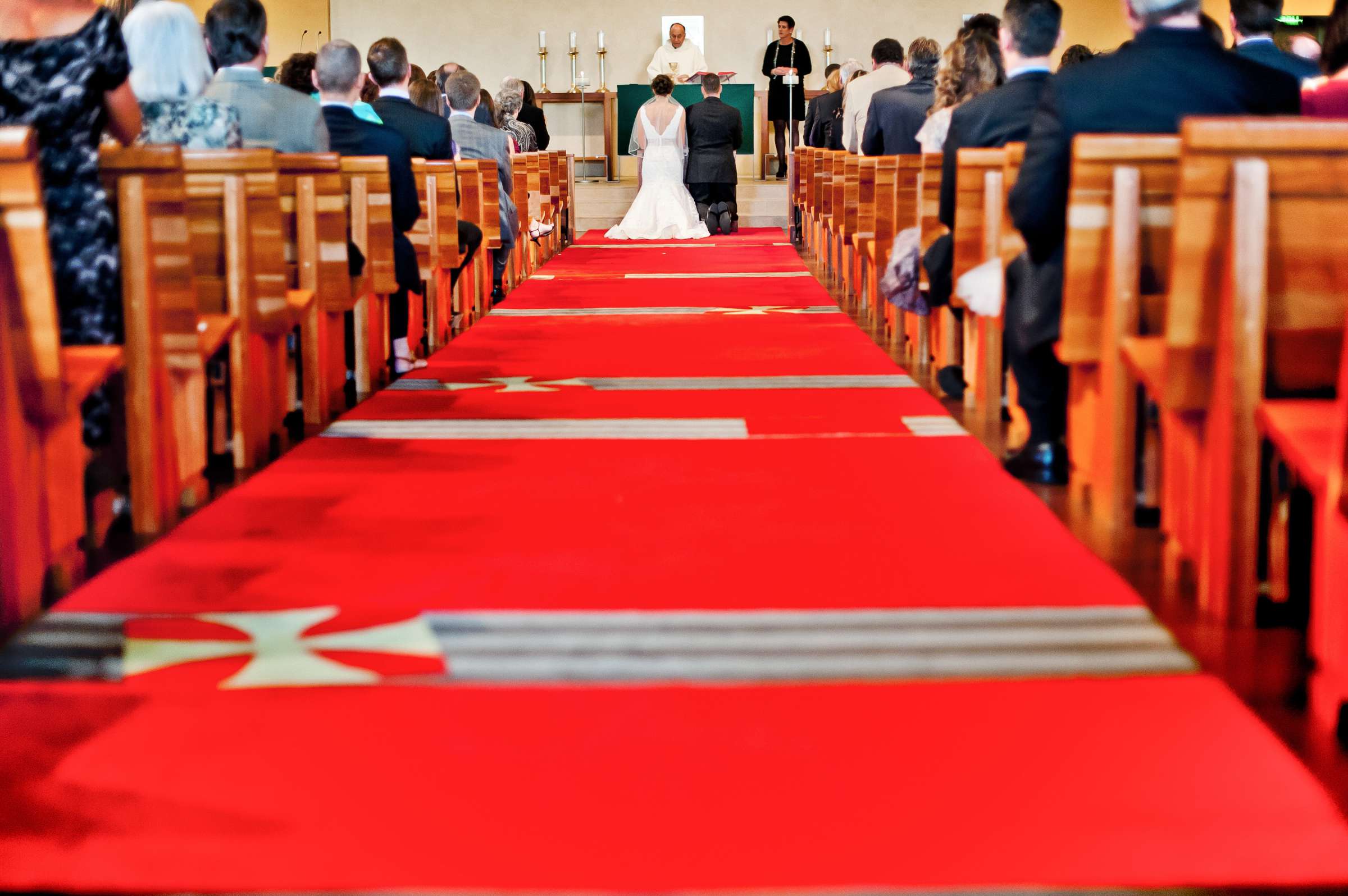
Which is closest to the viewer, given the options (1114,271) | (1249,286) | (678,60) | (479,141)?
(1249,286)

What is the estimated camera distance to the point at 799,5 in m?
17.0

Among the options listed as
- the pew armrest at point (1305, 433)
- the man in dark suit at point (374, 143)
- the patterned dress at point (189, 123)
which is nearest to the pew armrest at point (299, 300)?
the patterned dress at point (189, 123)

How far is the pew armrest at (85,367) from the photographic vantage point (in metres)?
2.54

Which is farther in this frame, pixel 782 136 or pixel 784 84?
pixel 782 136

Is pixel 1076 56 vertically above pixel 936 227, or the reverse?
pixel 1076 56

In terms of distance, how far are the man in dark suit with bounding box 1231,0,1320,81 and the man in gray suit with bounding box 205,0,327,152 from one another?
2.91 metres

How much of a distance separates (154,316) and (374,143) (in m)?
2.25

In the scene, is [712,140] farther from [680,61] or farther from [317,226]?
[317,226]

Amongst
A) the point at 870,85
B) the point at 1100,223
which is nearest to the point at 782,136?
the point at 870,85

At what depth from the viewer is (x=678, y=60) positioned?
52.4 feet

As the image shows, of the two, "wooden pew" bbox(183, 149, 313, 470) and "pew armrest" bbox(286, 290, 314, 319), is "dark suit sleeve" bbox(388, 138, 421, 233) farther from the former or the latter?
"wooden pew" bbox(183, 149, 313, 470)

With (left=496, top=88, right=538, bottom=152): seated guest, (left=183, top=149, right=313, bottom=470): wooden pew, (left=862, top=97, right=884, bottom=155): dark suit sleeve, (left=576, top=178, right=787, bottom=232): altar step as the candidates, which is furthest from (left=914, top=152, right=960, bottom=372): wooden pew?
(left=576, top=178, right=787, bottom=232): altar step

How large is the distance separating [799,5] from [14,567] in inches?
622

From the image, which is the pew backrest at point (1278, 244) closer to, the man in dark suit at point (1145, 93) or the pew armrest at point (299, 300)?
the man in dark suit at point (1145, 93)
